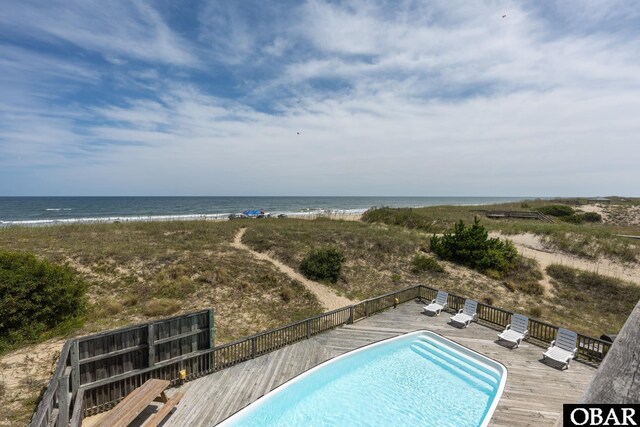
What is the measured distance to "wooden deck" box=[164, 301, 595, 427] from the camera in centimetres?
766

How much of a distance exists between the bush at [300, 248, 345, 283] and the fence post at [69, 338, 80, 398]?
13.4m

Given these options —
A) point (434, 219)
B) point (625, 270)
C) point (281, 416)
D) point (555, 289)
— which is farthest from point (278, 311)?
point (434, 219)

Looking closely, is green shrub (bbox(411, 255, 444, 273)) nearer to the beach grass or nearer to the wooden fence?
the beach grass

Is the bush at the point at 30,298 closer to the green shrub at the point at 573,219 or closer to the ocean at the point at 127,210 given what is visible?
the ocean at the point at 127,210

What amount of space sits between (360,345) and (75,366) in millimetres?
8165

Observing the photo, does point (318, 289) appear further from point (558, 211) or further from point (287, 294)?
point (558, 211)

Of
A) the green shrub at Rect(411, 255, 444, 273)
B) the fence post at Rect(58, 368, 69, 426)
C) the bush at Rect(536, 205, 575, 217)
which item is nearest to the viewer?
the fence post at Rect(58, 368, 69, 426)

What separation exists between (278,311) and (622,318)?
17554 millimetres

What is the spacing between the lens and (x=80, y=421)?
6.93m

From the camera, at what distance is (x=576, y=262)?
24.3m

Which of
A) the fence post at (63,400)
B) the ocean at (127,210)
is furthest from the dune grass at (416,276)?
the ocean at (127,210)

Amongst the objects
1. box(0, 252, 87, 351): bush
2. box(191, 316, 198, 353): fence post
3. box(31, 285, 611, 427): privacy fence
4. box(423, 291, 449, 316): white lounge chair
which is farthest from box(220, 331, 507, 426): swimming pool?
box(0, 252, 87, 351): bush

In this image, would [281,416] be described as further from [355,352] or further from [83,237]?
[83,237]

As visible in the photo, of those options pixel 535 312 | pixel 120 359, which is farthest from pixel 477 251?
pixel 120 359
